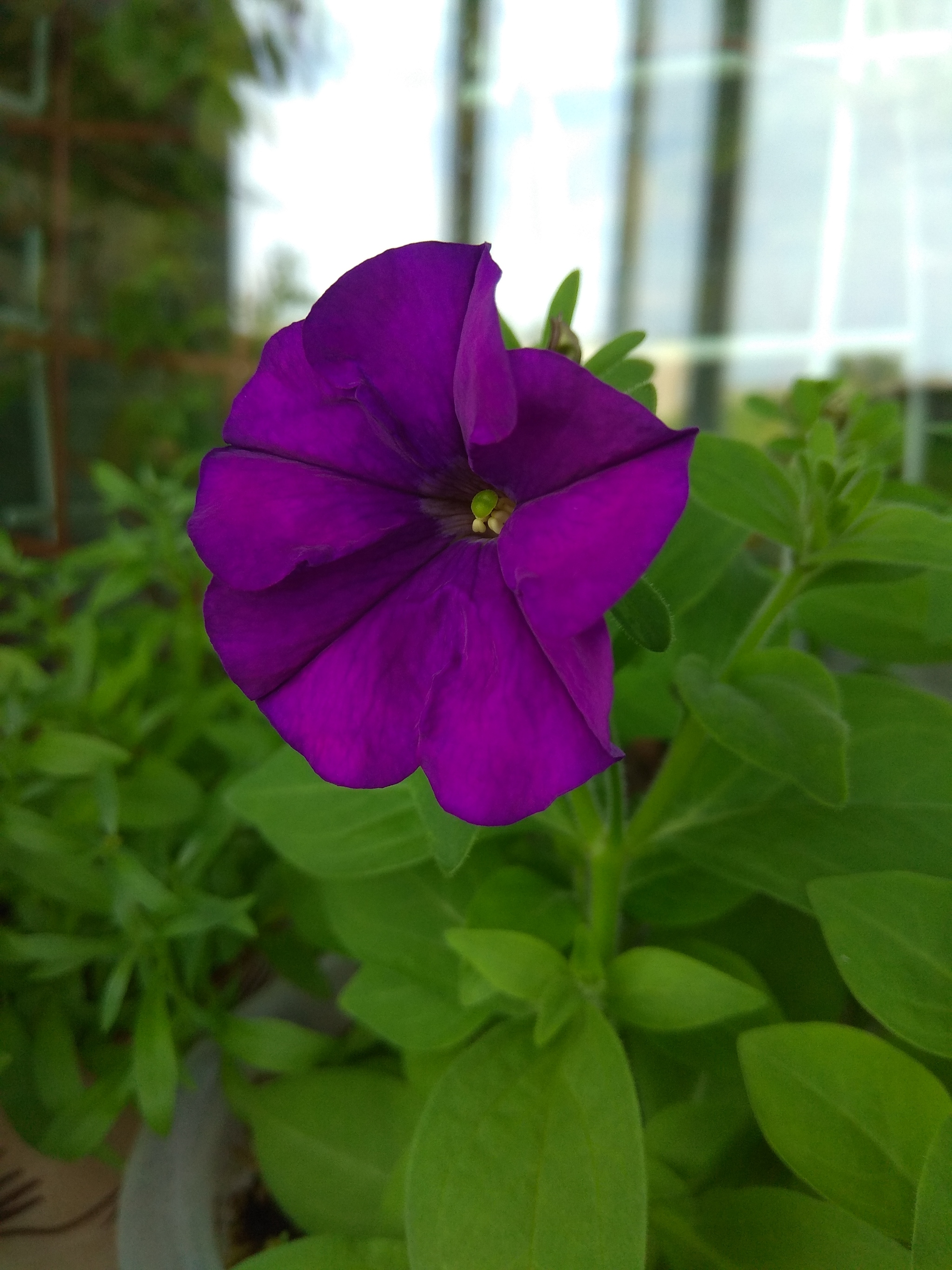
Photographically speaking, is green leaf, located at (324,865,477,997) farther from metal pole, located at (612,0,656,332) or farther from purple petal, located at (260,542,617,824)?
metal pole, located at (612,0,656,332)

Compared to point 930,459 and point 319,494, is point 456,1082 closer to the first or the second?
point 319,494

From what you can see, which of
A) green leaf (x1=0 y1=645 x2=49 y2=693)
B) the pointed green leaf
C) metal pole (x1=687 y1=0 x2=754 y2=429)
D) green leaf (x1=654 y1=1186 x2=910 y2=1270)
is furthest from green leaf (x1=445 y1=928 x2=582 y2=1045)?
metal pole (x1=687 y1=0 x2=754 y2=429)

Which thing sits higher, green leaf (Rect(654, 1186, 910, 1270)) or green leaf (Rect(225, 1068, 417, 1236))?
green leaf (Rect(654, 1186, 910, 1270))

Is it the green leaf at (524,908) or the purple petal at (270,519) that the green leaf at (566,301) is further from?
the green leaf at (524,908)

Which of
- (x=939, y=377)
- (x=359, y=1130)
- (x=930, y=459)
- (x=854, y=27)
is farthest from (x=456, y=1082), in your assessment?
(x=854, y=27)

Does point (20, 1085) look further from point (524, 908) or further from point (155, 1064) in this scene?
point (524, 908)

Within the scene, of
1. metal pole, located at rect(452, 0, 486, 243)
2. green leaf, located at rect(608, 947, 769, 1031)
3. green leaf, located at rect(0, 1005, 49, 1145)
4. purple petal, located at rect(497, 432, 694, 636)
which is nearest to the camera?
purple petal, located at rect(497, 432, 694, 636)

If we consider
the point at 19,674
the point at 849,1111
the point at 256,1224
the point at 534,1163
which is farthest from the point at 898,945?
the point at 19,674
